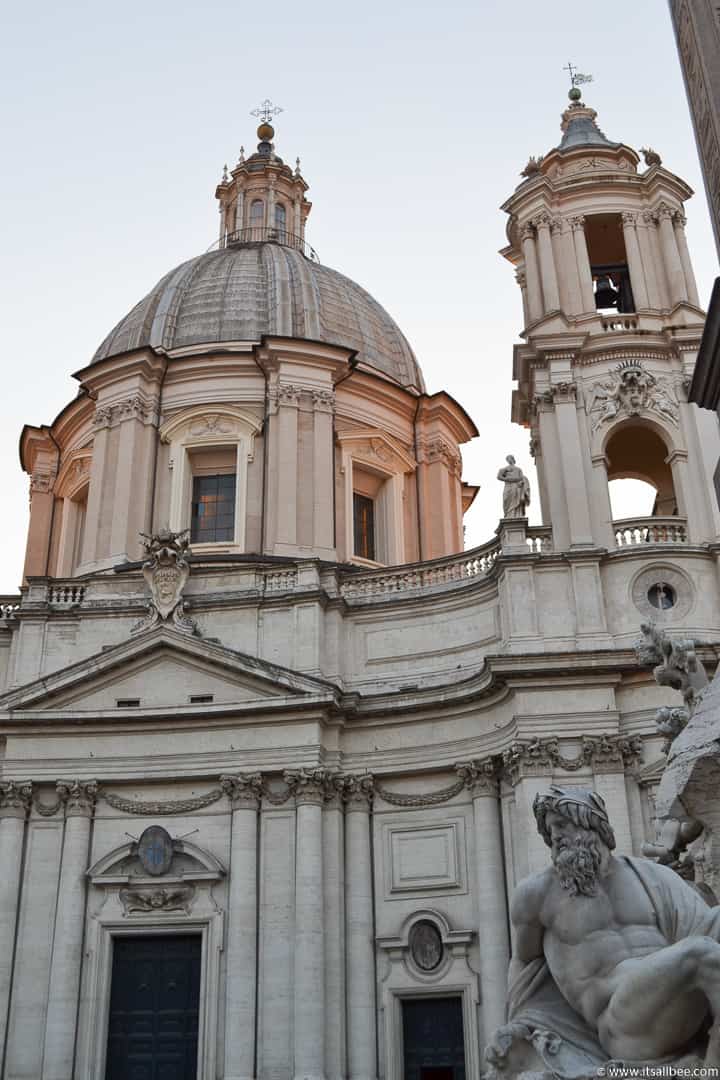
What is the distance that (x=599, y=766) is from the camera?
2108cm

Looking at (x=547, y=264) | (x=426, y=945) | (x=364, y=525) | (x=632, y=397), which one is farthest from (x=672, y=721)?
(x=364, y=525)

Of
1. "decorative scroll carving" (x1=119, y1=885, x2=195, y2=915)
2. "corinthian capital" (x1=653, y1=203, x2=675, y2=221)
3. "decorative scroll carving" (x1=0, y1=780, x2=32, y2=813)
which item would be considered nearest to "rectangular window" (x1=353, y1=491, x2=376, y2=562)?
"corinthian capital" (x1=653, y1=203, x2=675, y2=221)

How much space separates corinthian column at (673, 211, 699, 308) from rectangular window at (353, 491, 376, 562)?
33.6 feet

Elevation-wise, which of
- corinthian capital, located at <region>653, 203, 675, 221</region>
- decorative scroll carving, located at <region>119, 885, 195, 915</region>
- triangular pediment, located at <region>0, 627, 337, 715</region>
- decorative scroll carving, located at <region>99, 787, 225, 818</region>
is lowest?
decorative scroll carving, located at <region>119, 885, 195, 915</region>

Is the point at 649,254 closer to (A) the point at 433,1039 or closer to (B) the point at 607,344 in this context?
(B) the point at 607,344

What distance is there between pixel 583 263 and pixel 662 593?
8.57m

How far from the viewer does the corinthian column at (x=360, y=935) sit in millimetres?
20984

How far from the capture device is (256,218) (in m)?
39.2

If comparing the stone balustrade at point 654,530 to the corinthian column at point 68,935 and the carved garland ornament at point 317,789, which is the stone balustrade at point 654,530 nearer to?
the carved garland ornament at point 317,789

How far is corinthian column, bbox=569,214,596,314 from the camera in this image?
26219 millimetres

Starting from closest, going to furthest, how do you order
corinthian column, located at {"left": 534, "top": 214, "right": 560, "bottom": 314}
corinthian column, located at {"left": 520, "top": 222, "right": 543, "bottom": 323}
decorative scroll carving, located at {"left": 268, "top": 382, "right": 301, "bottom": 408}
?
1. corinthian column, located at {"left": 534, "top": 214, "right": 560, "bottom": 314}
2. corinthian column, located at {"left": 520, "top": 222, "right": 543, "bottom": 323}
3. decorative scroll carving, located at {"left": 268, "top": 382, "right": 301, "bottom": 408}

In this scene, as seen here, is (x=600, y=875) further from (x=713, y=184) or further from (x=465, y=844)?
(x=465, y=844)

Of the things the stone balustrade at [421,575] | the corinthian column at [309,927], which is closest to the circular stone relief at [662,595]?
the stone balustrade at [421,575]

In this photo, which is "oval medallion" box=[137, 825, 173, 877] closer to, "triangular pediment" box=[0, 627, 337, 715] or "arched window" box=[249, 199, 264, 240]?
"triangular pediment" box=[0, 627, 337, 715]
